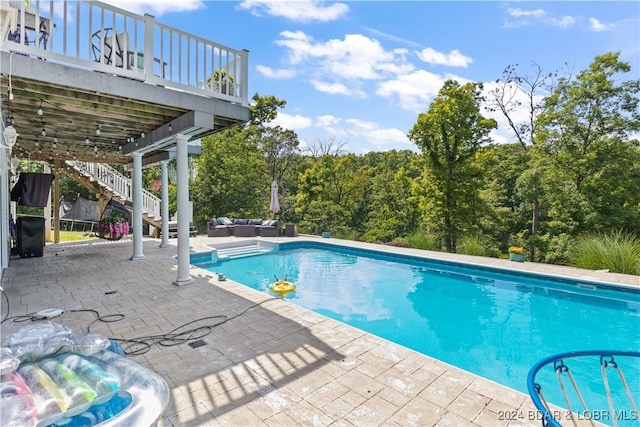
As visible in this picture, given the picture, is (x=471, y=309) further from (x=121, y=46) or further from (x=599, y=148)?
(x=121, y=46)

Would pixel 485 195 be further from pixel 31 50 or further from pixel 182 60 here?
pixel 31 50

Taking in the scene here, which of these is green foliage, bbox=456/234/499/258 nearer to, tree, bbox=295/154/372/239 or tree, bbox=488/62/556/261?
tree, bbox=488/62/556/261

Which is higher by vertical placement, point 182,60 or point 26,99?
point 182,60

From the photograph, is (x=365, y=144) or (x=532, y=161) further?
(x=365, y=144)

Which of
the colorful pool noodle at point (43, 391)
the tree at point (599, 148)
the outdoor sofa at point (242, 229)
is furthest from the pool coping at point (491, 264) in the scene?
the colorful pool noodle at point (43, 391)

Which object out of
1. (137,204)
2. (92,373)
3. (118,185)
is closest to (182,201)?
(137,204)

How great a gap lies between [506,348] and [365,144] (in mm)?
17805

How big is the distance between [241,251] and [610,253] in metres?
11.5

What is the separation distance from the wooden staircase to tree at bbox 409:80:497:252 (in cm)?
1131

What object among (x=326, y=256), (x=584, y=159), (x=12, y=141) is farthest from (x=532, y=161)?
(x=12, y=141)

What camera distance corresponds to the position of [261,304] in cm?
563

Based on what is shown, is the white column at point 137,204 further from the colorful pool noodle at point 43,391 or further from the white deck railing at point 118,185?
the colorful pool noodle at point 43,391

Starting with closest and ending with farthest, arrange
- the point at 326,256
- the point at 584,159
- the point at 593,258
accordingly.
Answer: the point at 593,258, the point at 584,159, the point at 326,256

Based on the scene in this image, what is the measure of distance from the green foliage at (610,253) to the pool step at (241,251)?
10096 millimetres
